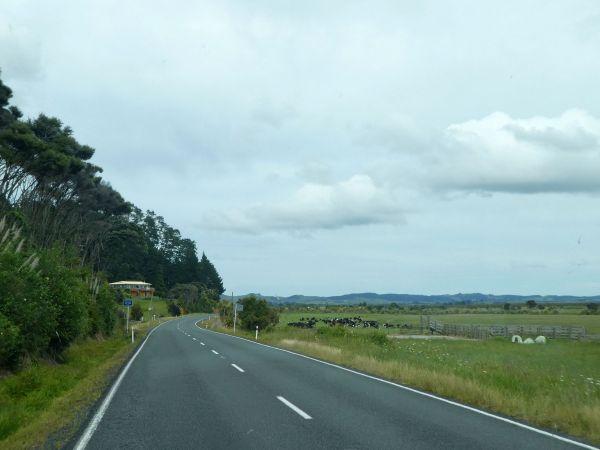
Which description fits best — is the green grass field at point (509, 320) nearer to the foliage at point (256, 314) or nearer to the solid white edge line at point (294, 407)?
the foliage at point (256, 314)

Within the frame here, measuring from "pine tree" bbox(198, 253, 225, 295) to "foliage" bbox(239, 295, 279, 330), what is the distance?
304 ft

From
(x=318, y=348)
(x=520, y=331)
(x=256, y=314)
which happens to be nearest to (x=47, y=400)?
(x=318, y=348)

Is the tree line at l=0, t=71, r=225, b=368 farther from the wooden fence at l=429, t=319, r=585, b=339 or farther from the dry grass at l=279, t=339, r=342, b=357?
the wooden fence at l=429, t=319, r=585, b=339

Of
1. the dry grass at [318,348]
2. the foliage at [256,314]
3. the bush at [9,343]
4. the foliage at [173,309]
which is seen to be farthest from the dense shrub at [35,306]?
the foliage at [173,309]

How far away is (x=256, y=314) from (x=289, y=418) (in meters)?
48.7

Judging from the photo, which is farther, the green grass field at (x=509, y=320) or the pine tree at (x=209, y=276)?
the pine tree at (x=209, y=276)

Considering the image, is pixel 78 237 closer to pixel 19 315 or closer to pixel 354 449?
pixel 19 315

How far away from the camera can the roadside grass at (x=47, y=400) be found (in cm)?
848

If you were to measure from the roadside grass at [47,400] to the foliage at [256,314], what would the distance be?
35.4m

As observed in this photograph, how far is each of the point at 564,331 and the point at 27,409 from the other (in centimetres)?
5624

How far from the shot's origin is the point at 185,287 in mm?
135375

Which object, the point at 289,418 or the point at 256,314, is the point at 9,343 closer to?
the point at 289,418

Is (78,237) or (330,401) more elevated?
(78,237)

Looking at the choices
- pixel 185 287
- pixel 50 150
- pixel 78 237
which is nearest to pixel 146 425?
pixel 50 150
